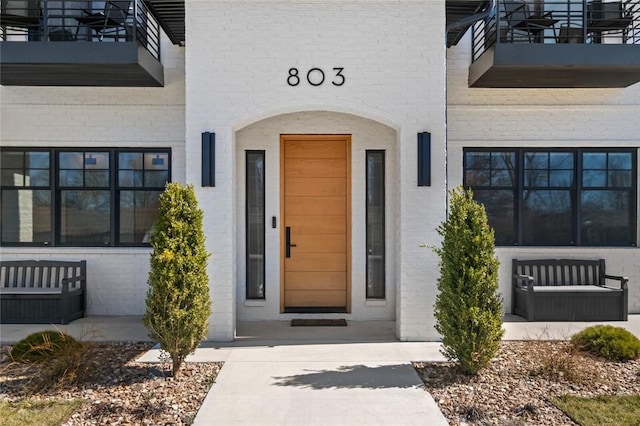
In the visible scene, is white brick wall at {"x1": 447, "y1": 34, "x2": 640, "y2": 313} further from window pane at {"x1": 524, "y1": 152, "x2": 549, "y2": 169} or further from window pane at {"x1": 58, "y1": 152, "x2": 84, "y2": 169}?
window pane at {"x1": 58, "y1": 152, "x2": 84, "y2": 169}

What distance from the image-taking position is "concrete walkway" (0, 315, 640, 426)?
4.31m

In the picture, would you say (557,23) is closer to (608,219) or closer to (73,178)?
(608,219)

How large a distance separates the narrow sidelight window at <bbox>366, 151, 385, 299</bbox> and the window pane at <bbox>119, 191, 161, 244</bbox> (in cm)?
364

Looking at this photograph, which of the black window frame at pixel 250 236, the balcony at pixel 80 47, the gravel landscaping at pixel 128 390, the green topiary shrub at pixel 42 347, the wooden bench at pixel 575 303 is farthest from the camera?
the black window frame at pixel 250 236

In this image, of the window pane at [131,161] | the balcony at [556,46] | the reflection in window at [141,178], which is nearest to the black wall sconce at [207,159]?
the reflection in window at [141,178]

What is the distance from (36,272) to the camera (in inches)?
320

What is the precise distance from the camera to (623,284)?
7488 millimetres

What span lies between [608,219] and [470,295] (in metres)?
4.95

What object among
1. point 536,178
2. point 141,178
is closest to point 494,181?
point 536,178

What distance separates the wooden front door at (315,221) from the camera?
8.01m

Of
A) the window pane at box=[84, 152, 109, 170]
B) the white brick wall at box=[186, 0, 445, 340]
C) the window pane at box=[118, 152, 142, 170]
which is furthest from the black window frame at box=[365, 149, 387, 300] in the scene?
the window pane at box=[84, 152, 109, 170]

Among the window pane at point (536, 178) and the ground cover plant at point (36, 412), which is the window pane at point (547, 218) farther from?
the ground cover plant at point (36, 412)

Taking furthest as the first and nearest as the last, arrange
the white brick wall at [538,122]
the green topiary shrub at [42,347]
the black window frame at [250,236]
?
1. the white brick wall at [538,122]
2. the black window frame at [250,236]
3. the green topiary shrub at [42,347]

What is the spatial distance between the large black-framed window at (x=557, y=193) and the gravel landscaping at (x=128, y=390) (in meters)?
5.41
